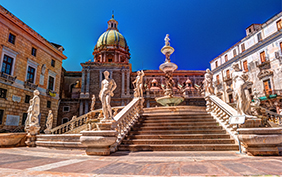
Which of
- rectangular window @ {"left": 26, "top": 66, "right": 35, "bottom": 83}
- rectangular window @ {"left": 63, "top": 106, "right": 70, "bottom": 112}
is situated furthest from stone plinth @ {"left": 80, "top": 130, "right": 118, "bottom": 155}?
rectangular window @ {"left": 63, "top": 106, "right": 70, "bottom": 112}

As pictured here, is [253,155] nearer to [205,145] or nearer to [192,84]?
[205,145]

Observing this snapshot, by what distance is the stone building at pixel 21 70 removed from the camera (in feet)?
54.4

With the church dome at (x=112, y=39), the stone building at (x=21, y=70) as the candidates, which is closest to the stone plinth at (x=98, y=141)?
the stone building at (x=21, y=70)

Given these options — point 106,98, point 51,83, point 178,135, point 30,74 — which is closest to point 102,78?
point 51,83

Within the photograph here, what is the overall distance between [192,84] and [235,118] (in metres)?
36.4

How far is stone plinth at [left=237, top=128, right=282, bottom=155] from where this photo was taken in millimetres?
4648

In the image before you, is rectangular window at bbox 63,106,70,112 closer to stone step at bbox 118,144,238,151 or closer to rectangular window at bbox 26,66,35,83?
rectangular window at bbox 26,66,35,83

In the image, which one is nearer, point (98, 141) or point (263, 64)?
point (98, 141)

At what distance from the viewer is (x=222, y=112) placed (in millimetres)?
7902

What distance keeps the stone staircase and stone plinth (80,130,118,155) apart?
40.5 inches

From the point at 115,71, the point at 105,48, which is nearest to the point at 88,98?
the point at 115,71

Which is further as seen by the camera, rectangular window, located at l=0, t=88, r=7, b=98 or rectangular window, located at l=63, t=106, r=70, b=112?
rectangular window, located at l=63, t=106, r=70, b=112

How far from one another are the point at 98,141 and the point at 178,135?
3.20 meters

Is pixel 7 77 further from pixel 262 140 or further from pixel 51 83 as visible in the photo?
pixel 262 140
